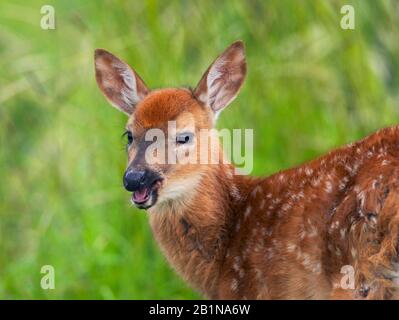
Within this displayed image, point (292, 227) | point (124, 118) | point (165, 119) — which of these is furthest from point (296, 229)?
point (124, 118)

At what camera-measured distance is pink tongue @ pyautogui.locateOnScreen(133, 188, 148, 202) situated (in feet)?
20.2

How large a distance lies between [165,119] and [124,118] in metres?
1.57

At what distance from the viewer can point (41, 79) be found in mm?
8258

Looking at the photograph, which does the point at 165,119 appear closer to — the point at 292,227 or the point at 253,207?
the point at 253,207

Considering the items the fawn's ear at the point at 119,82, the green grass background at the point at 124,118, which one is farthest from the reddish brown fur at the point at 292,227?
the green grass background at the point at 124,118

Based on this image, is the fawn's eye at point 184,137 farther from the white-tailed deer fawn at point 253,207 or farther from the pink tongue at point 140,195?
the pink tongue at point 140,195

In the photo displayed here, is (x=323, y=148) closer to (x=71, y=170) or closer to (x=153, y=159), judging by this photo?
(x=71, y=170)

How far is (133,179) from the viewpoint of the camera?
6148 millimetres

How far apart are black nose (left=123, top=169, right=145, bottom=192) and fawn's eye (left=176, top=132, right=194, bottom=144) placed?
0.30m

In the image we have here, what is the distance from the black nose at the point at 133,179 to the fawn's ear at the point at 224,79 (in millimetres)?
664

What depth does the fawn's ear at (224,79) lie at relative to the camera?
6695 mm

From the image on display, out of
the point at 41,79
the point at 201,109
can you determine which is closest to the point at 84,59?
the point at 41,79

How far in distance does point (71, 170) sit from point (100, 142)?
0.84ft

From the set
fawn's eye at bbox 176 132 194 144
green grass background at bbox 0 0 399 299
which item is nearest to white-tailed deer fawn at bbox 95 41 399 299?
fawn's eye at bbox 176 132 194 144
